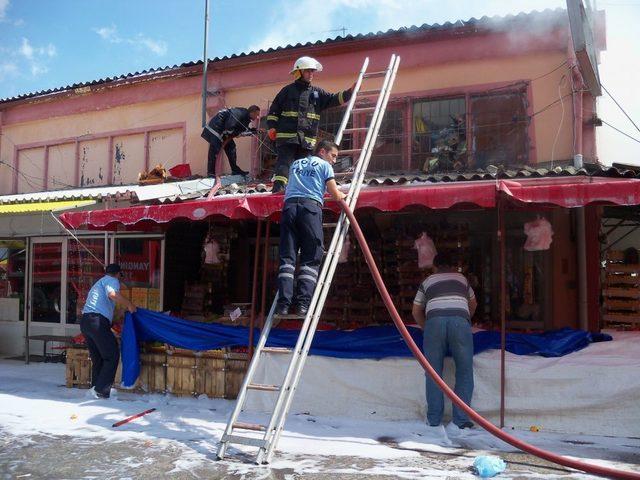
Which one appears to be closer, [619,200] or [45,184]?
[619,200]

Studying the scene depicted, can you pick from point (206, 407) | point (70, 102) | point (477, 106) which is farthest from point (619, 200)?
point (70, 102)

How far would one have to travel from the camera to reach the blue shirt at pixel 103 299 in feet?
26.1

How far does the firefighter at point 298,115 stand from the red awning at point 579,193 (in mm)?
2674

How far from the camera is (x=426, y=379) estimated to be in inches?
247

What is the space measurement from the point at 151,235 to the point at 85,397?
129 inches

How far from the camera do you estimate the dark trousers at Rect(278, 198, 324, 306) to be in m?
5.62

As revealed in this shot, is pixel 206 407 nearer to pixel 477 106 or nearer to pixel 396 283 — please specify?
pixel 396 283

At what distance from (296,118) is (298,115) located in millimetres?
46

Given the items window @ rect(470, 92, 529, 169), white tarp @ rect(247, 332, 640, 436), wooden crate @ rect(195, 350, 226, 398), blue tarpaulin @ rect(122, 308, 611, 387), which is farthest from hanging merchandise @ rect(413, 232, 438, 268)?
wooden crate @ rect(195, 350, 226, 398)

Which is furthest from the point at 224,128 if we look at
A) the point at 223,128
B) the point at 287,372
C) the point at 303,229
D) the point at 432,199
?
Result: the point at 287,372

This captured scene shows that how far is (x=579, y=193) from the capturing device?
5.59 metres

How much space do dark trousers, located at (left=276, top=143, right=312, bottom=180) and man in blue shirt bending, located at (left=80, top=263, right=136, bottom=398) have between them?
271 cm

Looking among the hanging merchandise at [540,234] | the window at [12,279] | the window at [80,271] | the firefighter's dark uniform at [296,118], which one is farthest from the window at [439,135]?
the window at [12,279]

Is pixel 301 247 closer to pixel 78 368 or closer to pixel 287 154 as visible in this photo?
pixel 287 154
